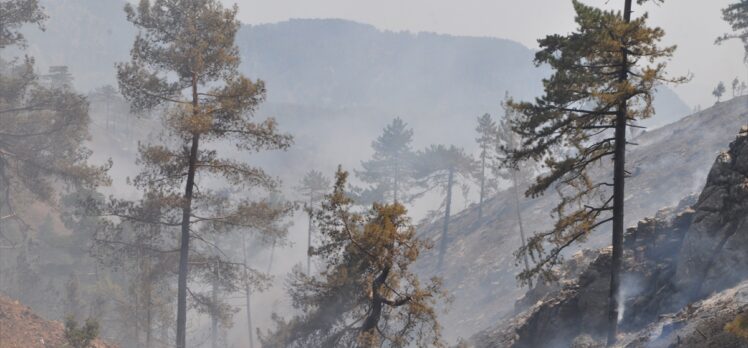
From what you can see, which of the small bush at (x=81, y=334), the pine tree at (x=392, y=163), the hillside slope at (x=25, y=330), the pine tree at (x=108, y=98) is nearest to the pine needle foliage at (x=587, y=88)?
the small bush at (x=81, y=334)

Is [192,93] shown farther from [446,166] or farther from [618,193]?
[446,166]

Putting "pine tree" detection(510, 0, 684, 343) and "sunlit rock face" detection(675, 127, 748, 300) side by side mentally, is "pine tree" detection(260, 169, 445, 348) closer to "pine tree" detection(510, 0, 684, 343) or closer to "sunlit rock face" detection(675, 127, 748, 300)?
"pine tree" detection(510, 0, 684, 343)

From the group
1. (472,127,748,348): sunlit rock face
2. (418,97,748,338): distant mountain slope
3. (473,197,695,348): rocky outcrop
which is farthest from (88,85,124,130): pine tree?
(472,127,748,348): sunlit rock face

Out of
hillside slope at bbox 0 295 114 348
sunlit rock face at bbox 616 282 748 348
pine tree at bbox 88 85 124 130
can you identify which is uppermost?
pine tree at bbox 88 85 124 130

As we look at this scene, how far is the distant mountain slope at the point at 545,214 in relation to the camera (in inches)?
1700

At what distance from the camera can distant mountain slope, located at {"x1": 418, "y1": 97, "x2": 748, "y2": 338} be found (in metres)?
43.2

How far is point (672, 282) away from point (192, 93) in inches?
614

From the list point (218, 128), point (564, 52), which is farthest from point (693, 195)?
point (218, 128)

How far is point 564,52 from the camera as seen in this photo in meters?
14.4

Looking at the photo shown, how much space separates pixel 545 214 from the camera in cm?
5288

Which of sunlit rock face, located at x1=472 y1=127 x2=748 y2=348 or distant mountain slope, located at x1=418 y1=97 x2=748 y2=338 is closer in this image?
sunlit rock face, located at x1=472 y1=127 x2=748 y2=348

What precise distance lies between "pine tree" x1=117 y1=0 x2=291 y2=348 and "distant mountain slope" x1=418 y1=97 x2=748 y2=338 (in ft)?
88.6

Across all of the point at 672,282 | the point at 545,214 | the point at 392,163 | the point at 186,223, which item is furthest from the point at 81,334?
the point at 392,163

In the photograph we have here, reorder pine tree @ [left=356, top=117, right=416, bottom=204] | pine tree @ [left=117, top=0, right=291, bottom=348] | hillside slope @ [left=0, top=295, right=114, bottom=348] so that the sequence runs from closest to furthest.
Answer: pine tree @ [left=117, top=0, right=291, bottom=348]
hillside slope @ [left=0, top=295, right=114, bottom=348]
pine tree @ [left=356, top=117, right=416, bottom=204]
